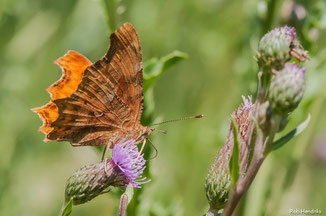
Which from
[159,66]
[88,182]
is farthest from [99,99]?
[88,182]

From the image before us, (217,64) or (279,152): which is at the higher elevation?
(217,64)

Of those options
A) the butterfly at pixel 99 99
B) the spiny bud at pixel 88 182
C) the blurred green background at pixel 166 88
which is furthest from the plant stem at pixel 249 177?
the blurred green background at pixel 166 88

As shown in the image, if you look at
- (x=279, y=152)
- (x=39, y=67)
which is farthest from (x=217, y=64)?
(x=39, y=67)

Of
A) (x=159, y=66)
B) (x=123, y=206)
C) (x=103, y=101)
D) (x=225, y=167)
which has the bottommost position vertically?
(x=123, y=206)

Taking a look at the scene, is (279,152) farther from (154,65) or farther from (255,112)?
(255,112)

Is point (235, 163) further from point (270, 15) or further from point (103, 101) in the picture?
point (270, 15)

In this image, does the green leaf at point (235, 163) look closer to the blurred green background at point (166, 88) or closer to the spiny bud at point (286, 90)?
the spiny bud at point (286, 90)
